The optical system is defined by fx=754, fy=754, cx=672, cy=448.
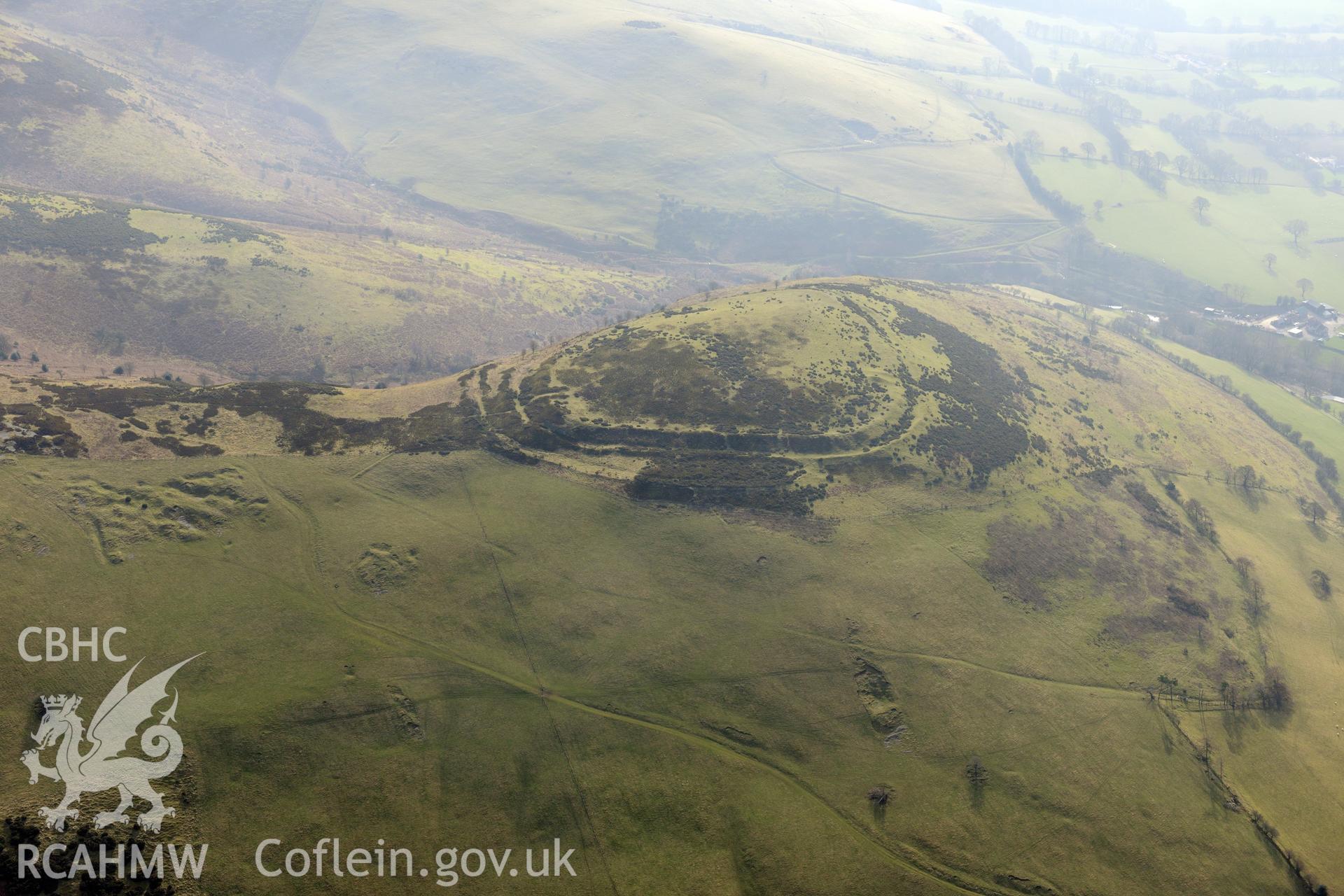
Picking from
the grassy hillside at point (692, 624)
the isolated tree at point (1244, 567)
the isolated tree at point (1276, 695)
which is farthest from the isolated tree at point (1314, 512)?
the isolated tree at point (1276, 695)

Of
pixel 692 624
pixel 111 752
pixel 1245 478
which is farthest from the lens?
pixel 1245 478

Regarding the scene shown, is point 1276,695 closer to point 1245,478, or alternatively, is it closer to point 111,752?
point 1245,478

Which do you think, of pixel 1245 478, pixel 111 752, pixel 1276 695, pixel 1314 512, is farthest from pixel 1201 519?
pixel 111 752

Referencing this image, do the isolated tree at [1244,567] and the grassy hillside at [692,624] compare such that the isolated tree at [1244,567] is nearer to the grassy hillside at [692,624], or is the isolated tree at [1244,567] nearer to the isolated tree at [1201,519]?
the grassy hillside at [692,624]

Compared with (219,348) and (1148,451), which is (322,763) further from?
(1148,451)

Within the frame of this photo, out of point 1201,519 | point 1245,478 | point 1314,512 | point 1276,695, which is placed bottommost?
point 1276,695
